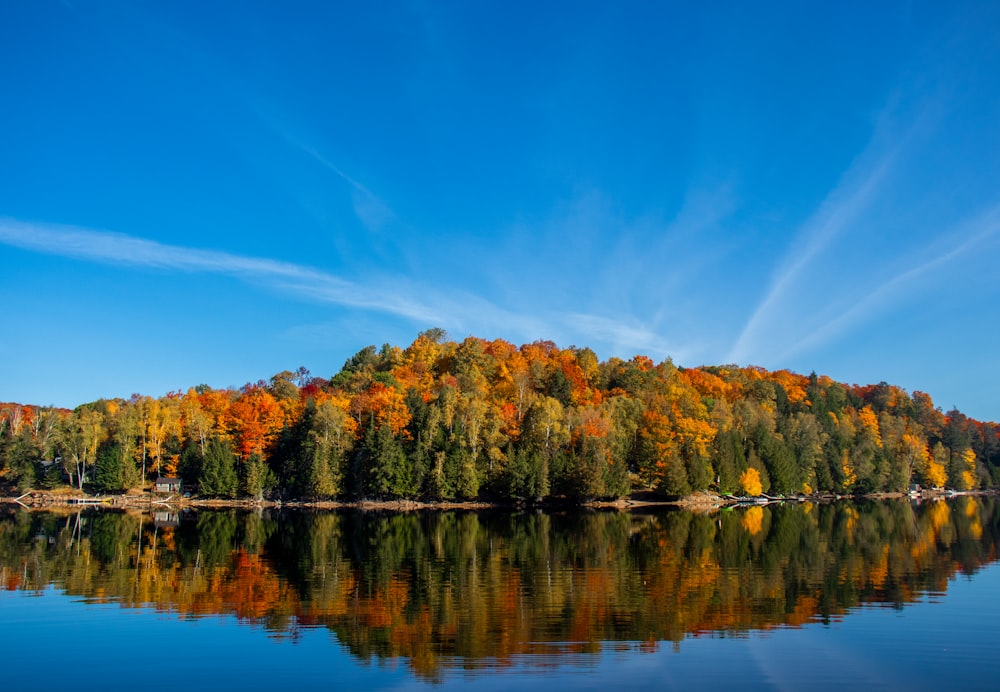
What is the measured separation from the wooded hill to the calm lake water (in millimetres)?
44298

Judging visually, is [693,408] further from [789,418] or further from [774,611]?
[774,611]

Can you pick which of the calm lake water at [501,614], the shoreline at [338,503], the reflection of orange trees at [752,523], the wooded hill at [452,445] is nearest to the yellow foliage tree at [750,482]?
the wooded hill at [452,445]

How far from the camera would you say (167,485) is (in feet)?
308

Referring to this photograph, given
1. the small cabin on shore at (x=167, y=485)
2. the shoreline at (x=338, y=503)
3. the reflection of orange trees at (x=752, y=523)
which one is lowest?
the reflection of orange trees at (x=752, y=523)

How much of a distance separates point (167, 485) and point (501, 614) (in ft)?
283

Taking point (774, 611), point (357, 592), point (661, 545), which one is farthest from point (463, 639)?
point (661, 545)

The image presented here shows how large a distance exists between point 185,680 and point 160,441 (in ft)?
300

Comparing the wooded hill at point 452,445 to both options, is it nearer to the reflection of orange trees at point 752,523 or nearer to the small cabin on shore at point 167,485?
the small cabin on shore at point 167,485

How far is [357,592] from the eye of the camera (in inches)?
983

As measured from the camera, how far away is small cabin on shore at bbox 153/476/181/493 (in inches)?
3693

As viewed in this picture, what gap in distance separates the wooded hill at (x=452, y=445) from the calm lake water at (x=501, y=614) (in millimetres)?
44298

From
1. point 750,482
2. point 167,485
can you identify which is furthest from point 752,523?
point 167,485

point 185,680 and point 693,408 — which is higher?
point 693,408

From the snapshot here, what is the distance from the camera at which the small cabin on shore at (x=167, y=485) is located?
93.8m
